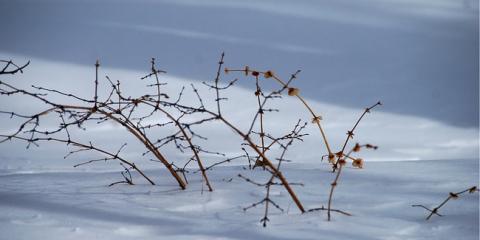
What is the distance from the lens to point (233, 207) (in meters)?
1.48

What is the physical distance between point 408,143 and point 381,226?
233 centimetres

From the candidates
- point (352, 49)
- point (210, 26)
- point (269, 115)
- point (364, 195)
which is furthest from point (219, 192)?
point (210, 26)

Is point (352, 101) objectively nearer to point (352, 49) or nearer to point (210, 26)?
point (352, 49)

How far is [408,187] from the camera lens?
1707 mm

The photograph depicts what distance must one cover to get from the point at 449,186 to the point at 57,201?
137 centimetres

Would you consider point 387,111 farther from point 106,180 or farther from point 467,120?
point 106,180

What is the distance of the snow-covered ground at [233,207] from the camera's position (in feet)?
4.11

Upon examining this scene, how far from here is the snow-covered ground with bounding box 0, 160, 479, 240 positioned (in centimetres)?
125

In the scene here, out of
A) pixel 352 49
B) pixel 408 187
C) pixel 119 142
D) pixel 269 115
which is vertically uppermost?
pixel 352 49

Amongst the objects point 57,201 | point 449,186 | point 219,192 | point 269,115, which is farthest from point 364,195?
point 269,115

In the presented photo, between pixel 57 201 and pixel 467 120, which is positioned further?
pixel 467 120

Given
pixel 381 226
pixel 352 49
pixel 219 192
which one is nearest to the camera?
pixel 381 226

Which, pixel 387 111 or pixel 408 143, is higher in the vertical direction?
pixel 387 111

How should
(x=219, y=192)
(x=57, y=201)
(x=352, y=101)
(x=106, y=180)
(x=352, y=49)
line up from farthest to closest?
(x=352, y=49), (x=352, y=101), (x=106, y=180), (x=219, y=192), (x=57, y=201)
